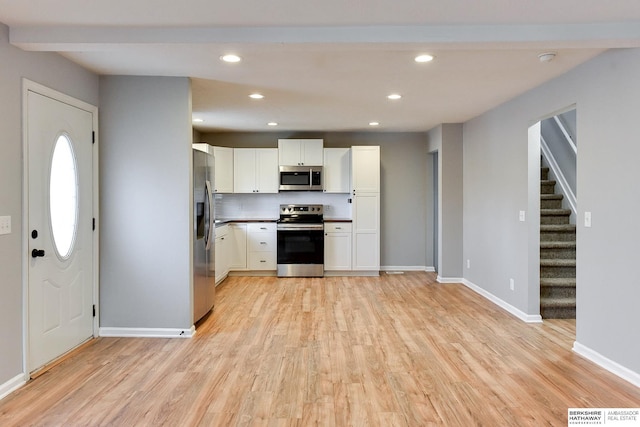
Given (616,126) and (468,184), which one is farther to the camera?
(468,184)

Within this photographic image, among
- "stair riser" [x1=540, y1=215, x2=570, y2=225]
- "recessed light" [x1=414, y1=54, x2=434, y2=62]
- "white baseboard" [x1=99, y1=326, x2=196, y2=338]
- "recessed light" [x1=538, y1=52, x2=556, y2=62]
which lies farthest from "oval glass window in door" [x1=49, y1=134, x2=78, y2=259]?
"stair riser" [x1=540, y1=215, x2=570, y2=225]

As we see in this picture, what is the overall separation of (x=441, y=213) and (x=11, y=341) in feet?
17.3

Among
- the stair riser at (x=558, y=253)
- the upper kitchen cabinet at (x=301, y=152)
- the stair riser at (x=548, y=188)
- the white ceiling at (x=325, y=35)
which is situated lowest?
the stair riser at (x=558, y=253)

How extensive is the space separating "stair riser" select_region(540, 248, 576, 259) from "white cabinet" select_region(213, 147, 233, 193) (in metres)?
4.64

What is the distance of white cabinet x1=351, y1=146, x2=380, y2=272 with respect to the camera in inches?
261

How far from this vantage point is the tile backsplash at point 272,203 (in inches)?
283

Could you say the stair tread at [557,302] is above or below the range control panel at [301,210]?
below

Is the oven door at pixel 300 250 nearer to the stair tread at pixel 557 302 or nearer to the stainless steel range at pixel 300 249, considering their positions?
the stainless steel range at pixel 300 249

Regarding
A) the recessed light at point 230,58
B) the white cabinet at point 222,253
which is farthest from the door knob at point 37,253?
the white cabinet at point 222,253

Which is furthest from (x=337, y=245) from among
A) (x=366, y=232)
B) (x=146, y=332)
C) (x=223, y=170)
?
(x=146, y=332)

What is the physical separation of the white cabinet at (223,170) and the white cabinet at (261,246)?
75 cm

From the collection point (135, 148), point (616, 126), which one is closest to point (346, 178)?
point (135, 148)

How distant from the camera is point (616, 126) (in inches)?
117

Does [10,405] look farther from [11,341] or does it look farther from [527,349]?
[527,349]
